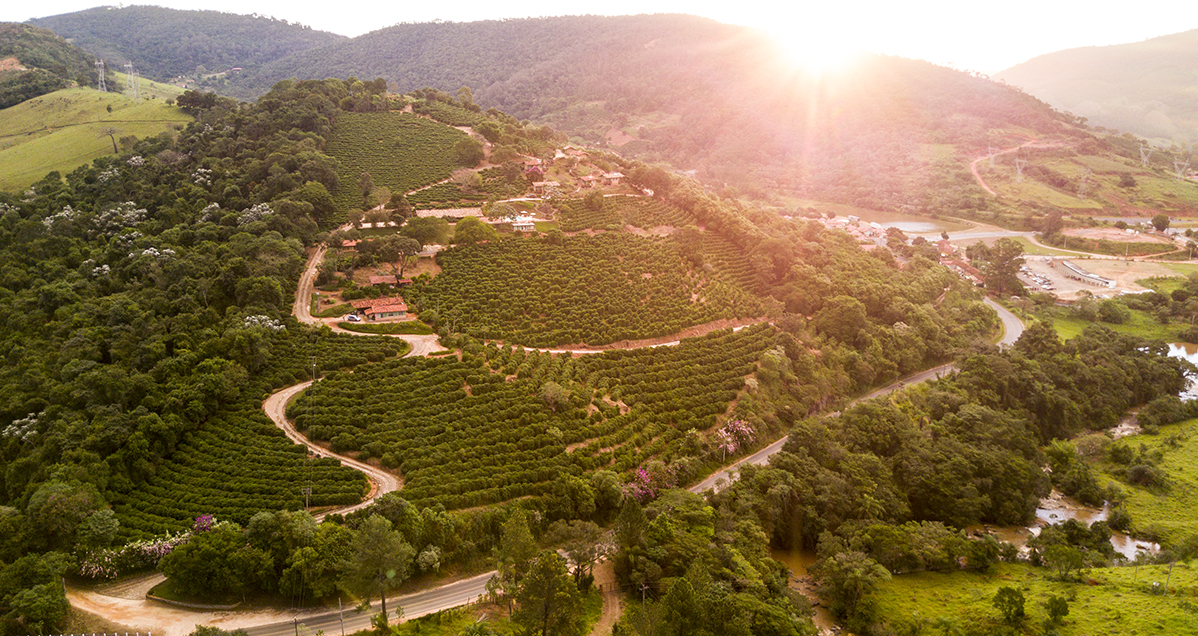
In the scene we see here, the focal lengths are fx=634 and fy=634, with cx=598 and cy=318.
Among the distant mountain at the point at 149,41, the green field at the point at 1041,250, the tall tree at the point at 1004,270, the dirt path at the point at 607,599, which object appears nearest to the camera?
the dirt path at the point at 607,599

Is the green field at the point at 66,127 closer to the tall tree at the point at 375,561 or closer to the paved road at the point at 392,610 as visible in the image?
the paved road at the point at 392,610

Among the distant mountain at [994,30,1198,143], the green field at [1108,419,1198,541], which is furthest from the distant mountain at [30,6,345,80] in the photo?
the distant mountain at [994,30,1198,143]

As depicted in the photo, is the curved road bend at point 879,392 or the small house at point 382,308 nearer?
the curved road bend at point 879,392

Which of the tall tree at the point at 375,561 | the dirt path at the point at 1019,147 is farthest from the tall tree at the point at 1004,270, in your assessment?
the tall tree at the point at 375,561

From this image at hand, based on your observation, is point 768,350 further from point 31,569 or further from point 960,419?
point 31,569

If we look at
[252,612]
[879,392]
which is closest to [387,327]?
[252,612]

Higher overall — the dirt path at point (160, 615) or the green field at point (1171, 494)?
the dirt path at point (160, 615)

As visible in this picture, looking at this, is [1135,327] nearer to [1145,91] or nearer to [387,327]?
[387,327]
